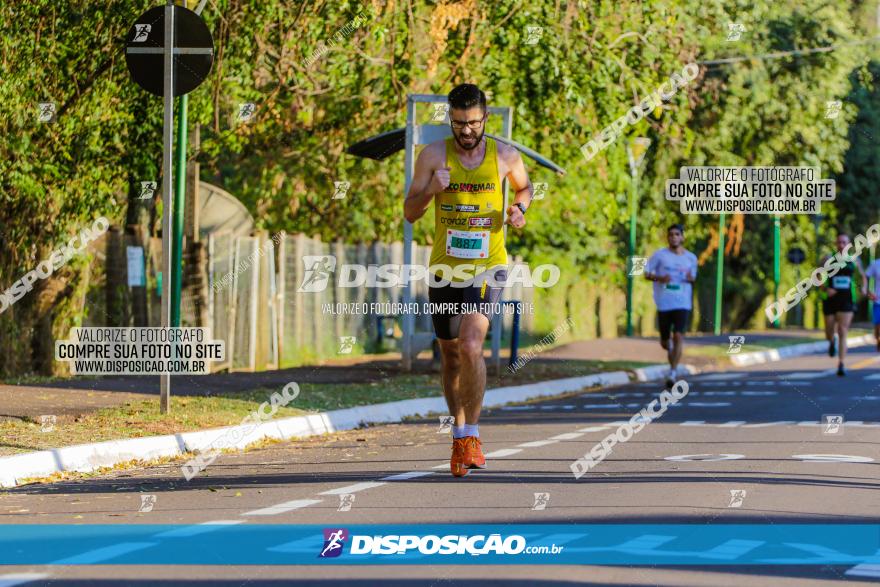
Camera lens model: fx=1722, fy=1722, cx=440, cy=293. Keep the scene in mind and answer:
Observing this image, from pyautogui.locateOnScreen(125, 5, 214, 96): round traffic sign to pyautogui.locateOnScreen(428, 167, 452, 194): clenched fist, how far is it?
473cm

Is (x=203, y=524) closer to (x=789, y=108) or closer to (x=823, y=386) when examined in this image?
(x=823, y=386)

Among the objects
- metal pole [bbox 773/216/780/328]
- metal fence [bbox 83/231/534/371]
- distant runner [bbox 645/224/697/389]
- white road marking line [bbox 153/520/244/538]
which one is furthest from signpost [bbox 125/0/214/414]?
metal pole [bbox 773/216/780/328]

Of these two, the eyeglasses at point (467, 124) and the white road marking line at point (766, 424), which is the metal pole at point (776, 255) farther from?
the eyeglasses at point (467, 124)

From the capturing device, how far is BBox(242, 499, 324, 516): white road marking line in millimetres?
9266

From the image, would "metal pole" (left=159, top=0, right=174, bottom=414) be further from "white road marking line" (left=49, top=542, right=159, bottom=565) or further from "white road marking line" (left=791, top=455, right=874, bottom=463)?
"white road marking line" (left=49, top=542, right=159, bottom=565)

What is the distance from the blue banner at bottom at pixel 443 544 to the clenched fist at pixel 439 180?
2.51 meters

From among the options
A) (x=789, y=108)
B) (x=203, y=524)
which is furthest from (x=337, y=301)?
(x=203, y=524)

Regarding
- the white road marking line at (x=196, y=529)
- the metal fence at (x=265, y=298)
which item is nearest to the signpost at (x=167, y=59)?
the white road marking line at (x=196, y=529)

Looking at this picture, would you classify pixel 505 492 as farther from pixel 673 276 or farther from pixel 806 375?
pixel 806 375

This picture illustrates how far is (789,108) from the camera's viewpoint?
43.5 m

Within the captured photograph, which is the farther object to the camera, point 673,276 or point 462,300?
point 673,276

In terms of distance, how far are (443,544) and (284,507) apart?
172 centimetres

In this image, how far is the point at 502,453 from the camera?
13.1m

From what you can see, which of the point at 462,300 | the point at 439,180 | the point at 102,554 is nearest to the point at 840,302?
the point at 462,300
